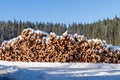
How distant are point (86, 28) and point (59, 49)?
14658 cm

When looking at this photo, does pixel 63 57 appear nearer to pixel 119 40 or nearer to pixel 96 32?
pixel 119 40

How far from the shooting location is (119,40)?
5300 inches

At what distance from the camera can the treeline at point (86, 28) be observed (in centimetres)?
13900

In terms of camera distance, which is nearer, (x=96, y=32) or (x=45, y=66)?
(x=45, y=66)

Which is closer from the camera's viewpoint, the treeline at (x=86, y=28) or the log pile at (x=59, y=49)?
the log pile at (x=59, y=49)

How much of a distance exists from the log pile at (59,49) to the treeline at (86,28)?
102 metres

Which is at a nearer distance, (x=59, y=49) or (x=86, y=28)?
(x=59, y=49)

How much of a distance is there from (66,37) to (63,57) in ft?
3.80

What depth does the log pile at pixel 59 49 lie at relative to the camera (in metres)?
23.0

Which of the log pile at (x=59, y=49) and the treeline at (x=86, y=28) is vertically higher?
the treeline at (x=86, y=28)

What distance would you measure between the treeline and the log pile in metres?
102

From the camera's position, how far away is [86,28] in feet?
556

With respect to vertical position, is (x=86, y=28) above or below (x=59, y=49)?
above

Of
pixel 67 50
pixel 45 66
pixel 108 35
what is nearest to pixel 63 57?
pixel 67 50
